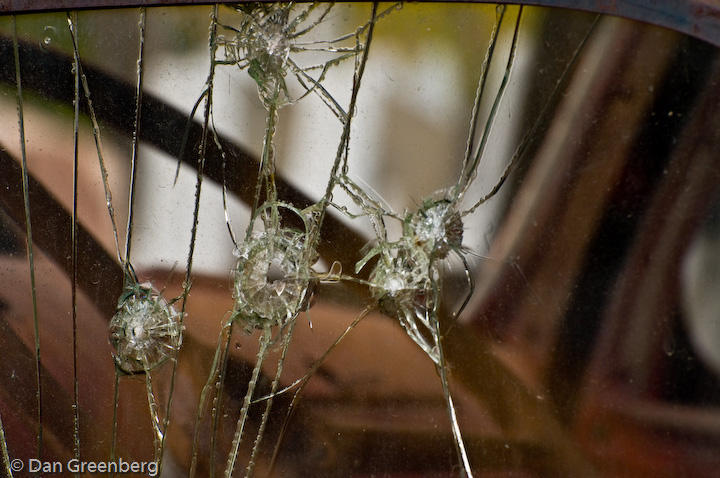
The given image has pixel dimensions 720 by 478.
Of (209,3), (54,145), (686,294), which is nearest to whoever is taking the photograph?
(686,294)

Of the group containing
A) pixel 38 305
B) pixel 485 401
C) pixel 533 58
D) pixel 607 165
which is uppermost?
pixel 533 58

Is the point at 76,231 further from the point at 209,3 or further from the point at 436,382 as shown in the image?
the point at 436,382

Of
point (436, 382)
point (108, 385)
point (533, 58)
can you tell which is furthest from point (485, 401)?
point (108, 385)

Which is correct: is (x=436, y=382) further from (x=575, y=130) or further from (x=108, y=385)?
(x=108, y=385)

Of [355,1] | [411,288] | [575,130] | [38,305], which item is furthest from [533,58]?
[38,305]

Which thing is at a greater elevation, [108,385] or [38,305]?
[38,305]

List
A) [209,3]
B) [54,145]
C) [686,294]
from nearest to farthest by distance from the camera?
[686,294], [209,3], [54,145]

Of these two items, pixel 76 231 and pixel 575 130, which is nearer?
pixel 575 130
